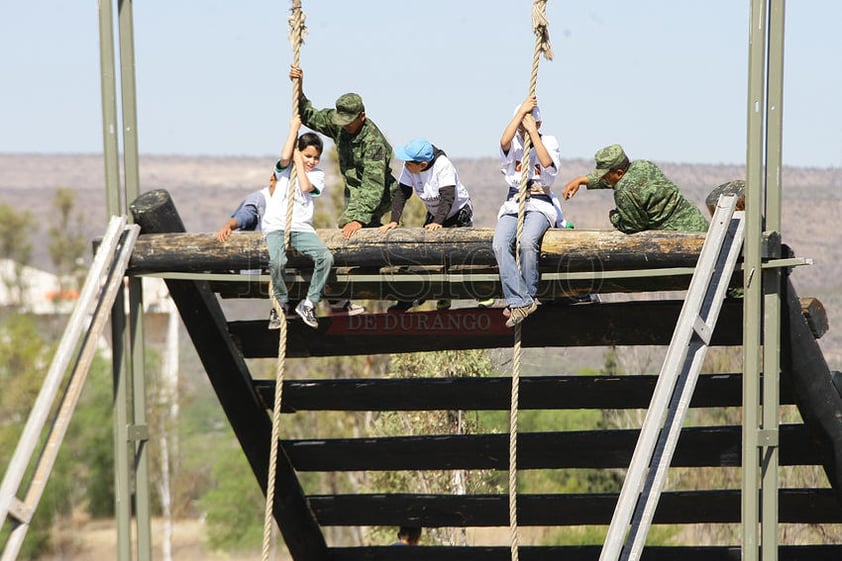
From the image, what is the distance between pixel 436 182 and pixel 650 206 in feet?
4.02

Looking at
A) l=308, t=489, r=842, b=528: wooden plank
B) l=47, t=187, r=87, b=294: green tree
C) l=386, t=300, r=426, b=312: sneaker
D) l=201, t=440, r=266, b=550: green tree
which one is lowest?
l=201, t=440, r=266, b=550: green tree

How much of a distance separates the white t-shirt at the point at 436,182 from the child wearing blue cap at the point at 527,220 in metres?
0.50

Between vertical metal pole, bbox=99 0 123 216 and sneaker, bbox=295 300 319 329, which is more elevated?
vertical metal pole, bbox=99 0 123 216

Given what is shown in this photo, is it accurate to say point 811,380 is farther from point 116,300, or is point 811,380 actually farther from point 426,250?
point 116,300

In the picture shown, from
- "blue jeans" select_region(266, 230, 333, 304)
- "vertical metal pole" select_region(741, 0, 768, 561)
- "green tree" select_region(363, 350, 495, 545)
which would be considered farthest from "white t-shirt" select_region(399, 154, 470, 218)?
"green tree" select_region(363, 350, 495, 545)

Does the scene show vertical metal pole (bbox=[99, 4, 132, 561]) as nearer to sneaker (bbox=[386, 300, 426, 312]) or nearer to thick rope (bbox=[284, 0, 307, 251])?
thick rope (bbox=[284, 0, 307, 251])

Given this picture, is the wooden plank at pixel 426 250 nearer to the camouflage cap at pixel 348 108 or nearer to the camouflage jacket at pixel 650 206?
the camouflage jacket at pixel 650 206

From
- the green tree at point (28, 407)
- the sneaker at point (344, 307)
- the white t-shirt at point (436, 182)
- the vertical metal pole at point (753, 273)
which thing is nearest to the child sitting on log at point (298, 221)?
the sneaker at point (344, 307)

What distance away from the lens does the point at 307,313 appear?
6441 millimetres

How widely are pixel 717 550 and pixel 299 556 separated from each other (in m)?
2.55

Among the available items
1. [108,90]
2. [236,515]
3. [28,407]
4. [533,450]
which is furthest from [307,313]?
[28,407]

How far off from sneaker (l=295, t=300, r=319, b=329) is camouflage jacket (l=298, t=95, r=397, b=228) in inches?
20.1

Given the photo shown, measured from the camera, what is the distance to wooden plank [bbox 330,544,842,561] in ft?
25.1

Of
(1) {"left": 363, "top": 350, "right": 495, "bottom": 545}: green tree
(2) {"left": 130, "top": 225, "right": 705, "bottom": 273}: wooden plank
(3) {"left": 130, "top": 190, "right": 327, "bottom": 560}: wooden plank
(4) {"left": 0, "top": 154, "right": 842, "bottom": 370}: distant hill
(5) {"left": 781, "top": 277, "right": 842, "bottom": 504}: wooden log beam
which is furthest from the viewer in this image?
(4) {"left": 0, "top": 154, "right": 842, "bottom": 370}: distant hill
